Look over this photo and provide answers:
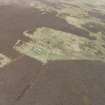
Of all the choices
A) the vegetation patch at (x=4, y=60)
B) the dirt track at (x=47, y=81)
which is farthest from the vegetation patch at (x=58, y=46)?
the vegetation patch at (x=4, y=60)

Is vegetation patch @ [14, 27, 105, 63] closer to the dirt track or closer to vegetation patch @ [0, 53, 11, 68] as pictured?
the dirt track

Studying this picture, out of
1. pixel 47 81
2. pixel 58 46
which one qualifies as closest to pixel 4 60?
pixel 47 81

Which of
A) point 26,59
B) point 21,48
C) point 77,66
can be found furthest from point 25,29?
point 77,66

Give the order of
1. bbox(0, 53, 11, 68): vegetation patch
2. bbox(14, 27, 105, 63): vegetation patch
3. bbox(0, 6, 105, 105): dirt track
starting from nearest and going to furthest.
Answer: bbox(0, 6, 105, 105): dirt track, bbox(0, 53, 11, 68): vegetation patch, bbox(14, 27, 105, 63): vegetation patch

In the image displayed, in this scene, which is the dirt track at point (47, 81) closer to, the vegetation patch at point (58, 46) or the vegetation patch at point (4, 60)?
the vegetation patch at point (4, 60)

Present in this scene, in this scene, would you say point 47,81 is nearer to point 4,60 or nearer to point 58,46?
point 4,60

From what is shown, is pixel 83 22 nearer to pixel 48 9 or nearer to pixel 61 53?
pixel 48 9

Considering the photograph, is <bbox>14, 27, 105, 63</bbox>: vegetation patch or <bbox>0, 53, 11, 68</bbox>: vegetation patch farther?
<bbox>14, 27, 105, 63</bbox>: vegetation patch

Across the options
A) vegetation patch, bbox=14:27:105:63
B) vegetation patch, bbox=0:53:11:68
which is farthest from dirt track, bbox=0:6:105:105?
vegetation patch, bbox=14:27:105:63

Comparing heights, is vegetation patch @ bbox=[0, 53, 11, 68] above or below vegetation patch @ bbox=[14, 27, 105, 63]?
above
